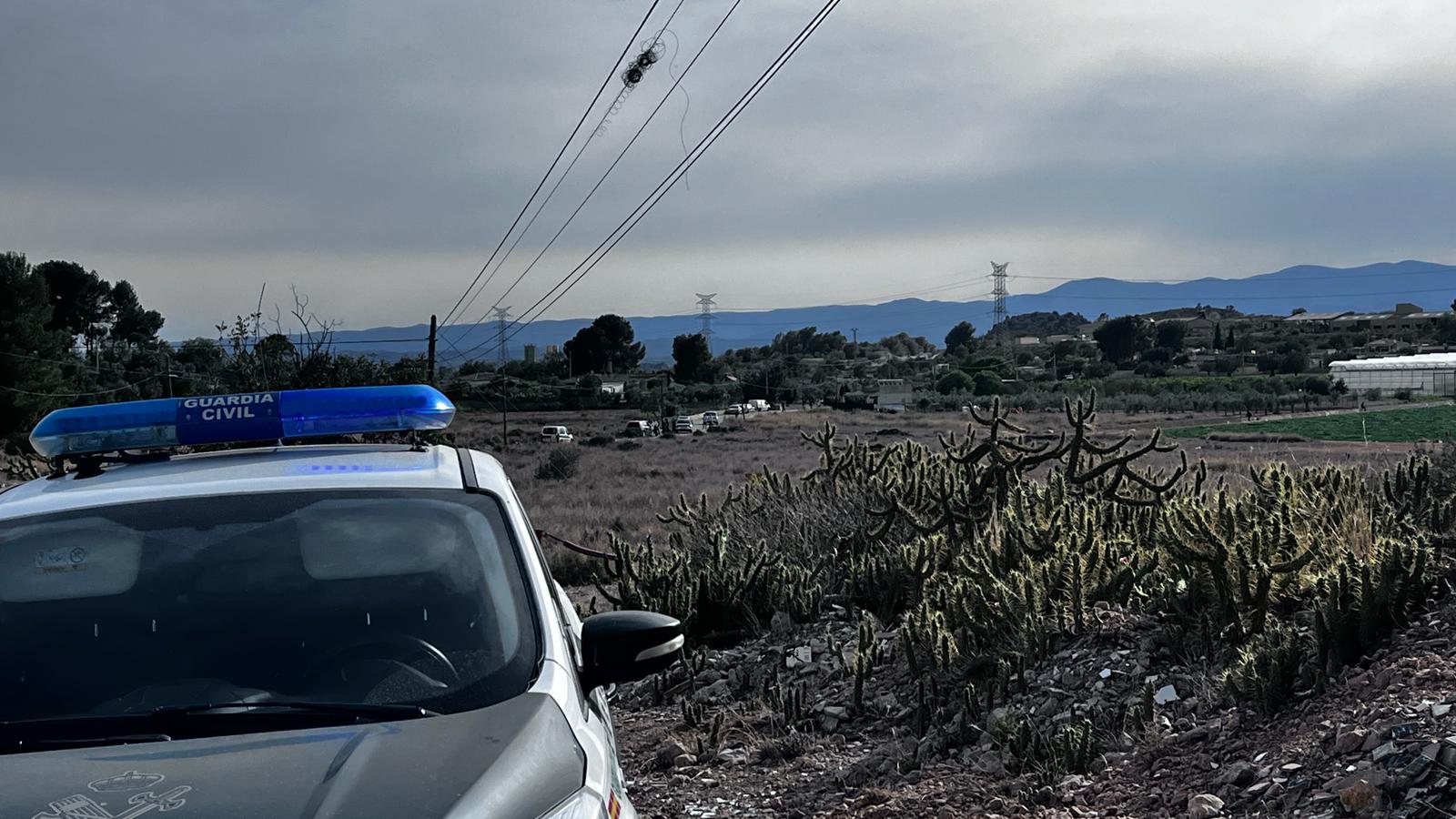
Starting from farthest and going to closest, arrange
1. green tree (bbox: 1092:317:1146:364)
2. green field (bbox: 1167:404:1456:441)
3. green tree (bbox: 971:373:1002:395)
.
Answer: green tree (bbox: 1092:317:1146:364) → green tree (bbox: 971:373:1002:395) → green field (bbox: 1167:404:1456:441)

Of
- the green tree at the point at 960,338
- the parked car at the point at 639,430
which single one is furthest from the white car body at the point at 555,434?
the green tree at the point at 960,338

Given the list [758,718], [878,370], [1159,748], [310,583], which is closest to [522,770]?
[310,583]

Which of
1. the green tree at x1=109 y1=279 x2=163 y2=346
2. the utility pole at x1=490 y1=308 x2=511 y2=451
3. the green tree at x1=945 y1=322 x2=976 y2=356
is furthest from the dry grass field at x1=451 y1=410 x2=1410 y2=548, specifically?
the green tree at x1=945 y1=322 x2=976 y2=356

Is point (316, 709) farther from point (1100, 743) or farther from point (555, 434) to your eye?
point (555, 434)

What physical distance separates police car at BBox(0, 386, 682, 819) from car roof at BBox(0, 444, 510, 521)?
12 mm

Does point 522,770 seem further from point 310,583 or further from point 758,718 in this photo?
point 758,718

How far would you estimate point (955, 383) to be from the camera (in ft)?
266

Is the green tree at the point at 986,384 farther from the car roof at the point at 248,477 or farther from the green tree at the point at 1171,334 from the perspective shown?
the car roof at the point at 248,477

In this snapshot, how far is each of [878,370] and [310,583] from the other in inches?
4234

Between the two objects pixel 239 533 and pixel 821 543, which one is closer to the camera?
pixel 239 533

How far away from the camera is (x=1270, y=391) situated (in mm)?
54812

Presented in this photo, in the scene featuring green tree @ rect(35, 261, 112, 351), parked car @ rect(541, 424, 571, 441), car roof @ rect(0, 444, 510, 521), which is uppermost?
green tree @ rect(35, 261, 112, 351)

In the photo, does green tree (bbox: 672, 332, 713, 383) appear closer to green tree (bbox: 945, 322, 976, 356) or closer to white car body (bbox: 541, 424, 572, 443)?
green tree (bbox: 945, 322, 976, 356)

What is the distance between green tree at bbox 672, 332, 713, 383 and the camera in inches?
4055
